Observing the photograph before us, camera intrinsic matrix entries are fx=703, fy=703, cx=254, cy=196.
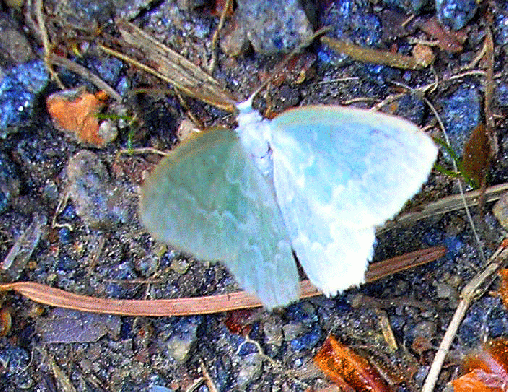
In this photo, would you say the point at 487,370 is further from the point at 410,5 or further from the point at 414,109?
the point at 410,5

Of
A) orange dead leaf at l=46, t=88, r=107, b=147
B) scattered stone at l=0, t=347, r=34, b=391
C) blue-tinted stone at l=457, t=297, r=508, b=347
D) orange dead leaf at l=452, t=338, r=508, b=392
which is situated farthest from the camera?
scattered stone at l=0, t=347, r=34, b=391

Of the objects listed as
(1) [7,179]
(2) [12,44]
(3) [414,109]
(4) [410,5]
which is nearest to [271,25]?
(4) [410,5]

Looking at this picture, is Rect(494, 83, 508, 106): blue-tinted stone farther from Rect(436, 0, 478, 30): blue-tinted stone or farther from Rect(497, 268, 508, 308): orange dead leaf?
Rect(497, 268, 508, 308): orange dead leaf

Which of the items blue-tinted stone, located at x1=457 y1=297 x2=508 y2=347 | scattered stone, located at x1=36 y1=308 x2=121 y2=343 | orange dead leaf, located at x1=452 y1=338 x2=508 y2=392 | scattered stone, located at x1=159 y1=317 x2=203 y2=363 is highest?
scattered stone, located at x1=36 y1=308 x2=121 y2=343

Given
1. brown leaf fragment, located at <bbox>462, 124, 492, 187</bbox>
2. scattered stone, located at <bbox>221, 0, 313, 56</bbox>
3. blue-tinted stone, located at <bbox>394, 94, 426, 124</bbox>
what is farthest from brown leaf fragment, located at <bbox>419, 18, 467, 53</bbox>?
scattered stone, located at <bbox>221, 0, 313, 56</bbox>

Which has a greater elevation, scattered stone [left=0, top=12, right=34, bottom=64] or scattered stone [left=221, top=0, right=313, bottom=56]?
scattered stone [left=0, top=12, right=34, bottom=64]

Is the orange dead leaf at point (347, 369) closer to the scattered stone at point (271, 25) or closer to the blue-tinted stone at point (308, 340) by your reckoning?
the blue-tinted stone at point (308, 340)
